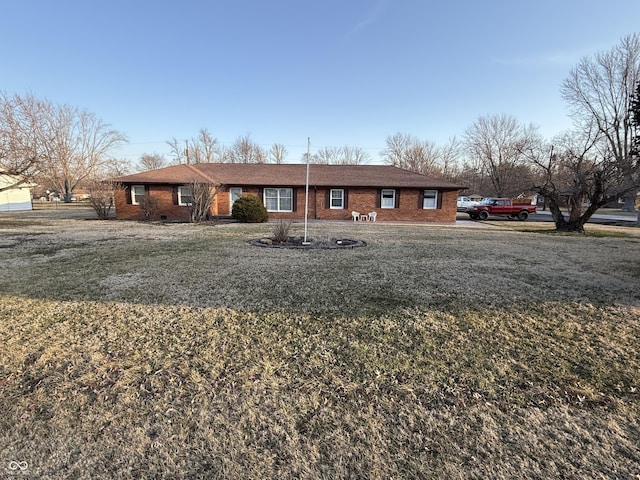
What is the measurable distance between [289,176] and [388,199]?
6659 mm

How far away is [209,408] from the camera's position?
2.21m

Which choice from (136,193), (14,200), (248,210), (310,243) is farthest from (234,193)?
(14,200)

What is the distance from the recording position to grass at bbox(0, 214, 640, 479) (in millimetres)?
1804

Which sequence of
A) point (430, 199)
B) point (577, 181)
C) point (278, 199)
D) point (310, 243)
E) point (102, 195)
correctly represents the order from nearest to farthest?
point (310, 243), point (577, 181), point (102, 195), point (278, 199), point (430, 199)

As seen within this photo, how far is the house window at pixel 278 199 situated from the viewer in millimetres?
19875

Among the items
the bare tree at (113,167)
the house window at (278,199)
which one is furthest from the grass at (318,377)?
the bare tree at (113,167)

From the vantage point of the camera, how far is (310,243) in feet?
30.9

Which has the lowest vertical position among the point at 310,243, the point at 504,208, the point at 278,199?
the point at 310,243

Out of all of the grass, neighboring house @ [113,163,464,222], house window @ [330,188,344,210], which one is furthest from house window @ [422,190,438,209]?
the grass

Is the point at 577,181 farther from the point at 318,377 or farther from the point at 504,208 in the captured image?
the point at 318,377

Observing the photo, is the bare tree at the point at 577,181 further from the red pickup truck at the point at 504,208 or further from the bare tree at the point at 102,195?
the bare tree at the point at 102,195

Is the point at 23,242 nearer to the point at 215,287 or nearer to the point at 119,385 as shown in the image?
the point at 215,287

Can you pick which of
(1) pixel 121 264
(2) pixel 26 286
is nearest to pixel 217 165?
(1) pixel 121 264

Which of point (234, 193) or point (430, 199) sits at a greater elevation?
point (234, 193)
